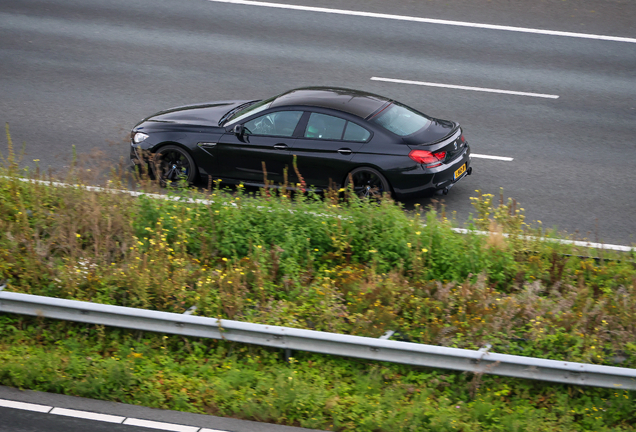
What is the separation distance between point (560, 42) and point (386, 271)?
9946mm

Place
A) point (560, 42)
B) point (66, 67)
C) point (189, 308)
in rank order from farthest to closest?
point (560, 42)
point (66, 67)
point (189, 308)

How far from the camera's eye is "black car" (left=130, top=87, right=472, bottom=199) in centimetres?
1025

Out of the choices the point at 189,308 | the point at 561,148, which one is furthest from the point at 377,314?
the point at 561,148

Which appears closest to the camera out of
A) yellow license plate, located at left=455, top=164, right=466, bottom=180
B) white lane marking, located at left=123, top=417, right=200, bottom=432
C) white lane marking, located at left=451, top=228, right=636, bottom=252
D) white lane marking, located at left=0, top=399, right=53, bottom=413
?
white lane marking, located at left=123, top=417, right=200, bottom=432

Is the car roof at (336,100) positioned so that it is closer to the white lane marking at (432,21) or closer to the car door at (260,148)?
the car door at (260,148)

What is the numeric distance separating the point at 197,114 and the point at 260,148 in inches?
57.6

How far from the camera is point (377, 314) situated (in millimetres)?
7824

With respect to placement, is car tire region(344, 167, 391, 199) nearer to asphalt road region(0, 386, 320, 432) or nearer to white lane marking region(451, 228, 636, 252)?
white lane marking region(451, 228, 636, 252)

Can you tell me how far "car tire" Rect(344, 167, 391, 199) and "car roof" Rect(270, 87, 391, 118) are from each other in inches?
32.1

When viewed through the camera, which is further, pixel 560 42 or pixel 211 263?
pixel 560 42

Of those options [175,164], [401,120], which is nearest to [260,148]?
[175,164]

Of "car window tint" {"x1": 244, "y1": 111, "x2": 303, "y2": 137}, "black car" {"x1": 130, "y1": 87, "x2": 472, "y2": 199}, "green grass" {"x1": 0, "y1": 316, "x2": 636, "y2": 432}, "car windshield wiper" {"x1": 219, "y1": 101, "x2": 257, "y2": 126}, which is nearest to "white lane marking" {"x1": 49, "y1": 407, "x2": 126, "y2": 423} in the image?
"green grass" {"x1": 0, "y1": 316, "x2": 636, "y2": 432}

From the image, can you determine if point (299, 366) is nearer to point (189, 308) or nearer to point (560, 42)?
point (189, 308)

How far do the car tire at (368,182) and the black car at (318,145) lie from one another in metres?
0.01
